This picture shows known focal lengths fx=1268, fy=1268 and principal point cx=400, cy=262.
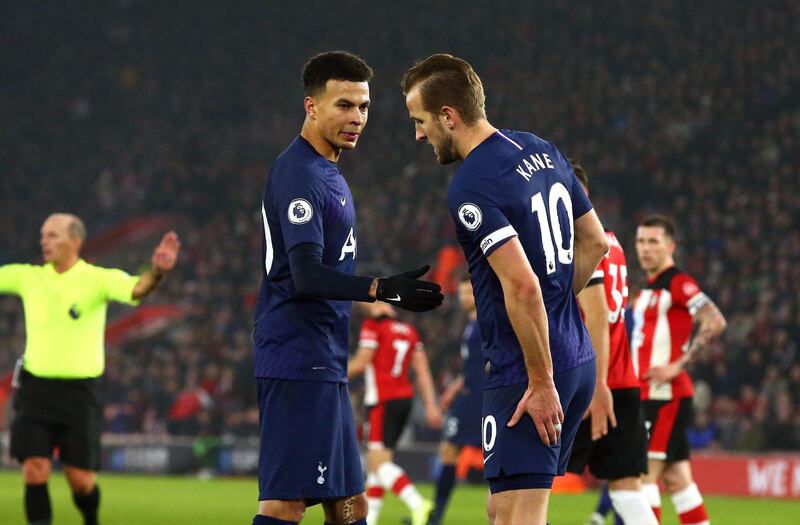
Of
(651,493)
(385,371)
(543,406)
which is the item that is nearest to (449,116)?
(543,406)

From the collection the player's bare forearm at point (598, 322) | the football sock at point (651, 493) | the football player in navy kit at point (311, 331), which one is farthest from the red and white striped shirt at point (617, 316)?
the football player in navy kit at point (311, 331)

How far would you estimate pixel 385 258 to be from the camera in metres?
26.0

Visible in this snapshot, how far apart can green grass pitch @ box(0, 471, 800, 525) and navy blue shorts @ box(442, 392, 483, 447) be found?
1.12 meters

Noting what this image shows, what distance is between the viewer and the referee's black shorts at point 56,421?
8625 millimetres

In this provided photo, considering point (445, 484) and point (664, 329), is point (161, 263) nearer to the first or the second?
point (664, 329)

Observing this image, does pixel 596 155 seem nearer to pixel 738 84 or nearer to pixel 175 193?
pixel 738 84

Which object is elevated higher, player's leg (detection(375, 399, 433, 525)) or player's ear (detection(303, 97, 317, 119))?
player's ear (detection(303, 97, 317, 119))

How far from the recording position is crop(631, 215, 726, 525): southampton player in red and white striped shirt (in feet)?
29.6

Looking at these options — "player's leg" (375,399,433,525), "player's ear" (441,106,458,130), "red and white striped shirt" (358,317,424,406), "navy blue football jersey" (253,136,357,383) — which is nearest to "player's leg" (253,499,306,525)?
"navy blue football jersey" (253,136,357,383)

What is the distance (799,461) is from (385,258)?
1118 centimetres

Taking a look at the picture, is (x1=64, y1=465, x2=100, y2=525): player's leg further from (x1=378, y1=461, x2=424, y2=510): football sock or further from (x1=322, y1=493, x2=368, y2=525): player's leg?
(x1=322, y1=493, x2=368, y2=525): player's leg

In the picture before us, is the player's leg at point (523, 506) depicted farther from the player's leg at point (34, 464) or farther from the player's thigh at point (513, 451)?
the player's leg at point (34, 464)

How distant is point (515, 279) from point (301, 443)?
4.45 ft

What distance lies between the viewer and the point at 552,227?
464 centimetres
